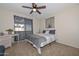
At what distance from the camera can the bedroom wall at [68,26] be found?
273 cm

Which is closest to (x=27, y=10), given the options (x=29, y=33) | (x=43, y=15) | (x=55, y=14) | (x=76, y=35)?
(x=43, y=15)

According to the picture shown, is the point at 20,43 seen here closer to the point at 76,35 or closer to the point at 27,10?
the point at 27,10

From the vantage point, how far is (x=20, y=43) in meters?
2.81

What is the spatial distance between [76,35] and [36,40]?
4.77 feet

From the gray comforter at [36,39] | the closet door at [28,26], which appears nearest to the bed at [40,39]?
the gray comforter at [36,39]

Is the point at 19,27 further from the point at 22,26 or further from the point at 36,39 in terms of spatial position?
the point at 36,39

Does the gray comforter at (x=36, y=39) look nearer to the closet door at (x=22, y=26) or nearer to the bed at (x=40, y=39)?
the bed at (x=40, y=39)

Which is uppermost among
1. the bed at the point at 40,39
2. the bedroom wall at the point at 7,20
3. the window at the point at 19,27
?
the bedroom wall at the point at 7,20

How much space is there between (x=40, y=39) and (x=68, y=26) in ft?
4.02

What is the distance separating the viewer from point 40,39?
9.34 ft

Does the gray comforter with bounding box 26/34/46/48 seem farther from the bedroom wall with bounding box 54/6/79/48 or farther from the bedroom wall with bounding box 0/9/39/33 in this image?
the bedroom wall with bounding box 54/6/79/48

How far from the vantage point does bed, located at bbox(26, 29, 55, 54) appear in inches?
111

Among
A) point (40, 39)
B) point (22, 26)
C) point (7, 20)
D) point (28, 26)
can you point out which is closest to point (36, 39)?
point (40, 39)

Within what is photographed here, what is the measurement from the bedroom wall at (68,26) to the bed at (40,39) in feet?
0.97
